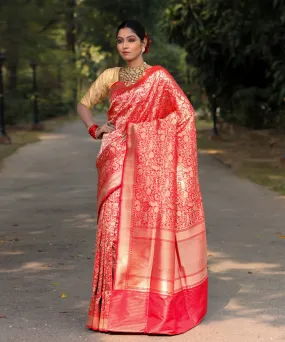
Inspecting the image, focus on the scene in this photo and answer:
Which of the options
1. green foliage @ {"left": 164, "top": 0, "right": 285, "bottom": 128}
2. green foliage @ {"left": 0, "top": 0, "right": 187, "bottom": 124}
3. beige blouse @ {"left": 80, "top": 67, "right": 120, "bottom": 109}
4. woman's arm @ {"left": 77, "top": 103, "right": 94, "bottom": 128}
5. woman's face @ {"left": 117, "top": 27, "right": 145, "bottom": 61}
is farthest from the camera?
green foliage @ {"left": 0, "top": 0, "right": 187, "bottom": 124}

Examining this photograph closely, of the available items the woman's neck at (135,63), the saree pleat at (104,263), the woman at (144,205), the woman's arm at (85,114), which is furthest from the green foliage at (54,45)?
the saree pleat at (104,263)

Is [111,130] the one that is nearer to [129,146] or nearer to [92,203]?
[129,146]

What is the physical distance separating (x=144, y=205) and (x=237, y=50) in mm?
17675

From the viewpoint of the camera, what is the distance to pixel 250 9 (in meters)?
19.1

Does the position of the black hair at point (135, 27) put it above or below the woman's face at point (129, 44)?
above

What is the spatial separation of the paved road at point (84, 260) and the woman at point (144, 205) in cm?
17

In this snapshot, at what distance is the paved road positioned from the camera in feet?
19.2

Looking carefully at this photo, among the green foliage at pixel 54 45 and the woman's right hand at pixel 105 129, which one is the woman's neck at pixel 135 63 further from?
the green foliage at pixel 54 45

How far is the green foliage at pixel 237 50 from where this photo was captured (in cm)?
1897

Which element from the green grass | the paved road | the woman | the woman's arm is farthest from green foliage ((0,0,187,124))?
the woman

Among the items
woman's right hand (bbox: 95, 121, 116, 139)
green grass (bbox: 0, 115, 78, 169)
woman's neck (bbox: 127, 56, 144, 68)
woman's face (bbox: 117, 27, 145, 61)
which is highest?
woman's face (bbox: 117, 27, 145, 61)

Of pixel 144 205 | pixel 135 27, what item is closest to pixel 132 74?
pixel 135 27

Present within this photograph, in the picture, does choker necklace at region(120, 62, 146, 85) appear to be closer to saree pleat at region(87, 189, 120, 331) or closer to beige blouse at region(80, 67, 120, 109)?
beige blouse at region(80, 67, 120, 109)

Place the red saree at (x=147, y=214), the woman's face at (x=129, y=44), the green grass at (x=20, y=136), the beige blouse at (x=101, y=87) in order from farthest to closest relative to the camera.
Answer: the green grass at (x=20, y=136) < the beige blouse at (x=101, y=87) < the woman's face at (x=129, y=44) < the red saree at (x=147, y=214)
